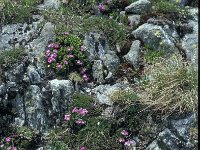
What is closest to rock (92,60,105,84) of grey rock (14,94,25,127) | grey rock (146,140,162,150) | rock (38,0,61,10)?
grey rock (14,94,25,127)

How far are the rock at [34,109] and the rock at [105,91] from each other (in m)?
1.27

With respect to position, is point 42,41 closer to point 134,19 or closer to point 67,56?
point 67,56

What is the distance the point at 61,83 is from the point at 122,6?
367 centimetres

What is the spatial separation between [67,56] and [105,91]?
1225mm

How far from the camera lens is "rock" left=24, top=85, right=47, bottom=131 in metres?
9.77

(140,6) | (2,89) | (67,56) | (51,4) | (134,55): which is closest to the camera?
(2,89)

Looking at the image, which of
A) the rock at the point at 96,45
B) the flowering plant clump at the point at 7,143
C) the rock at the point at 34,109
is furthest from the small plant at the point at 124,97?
the flowering plant clump at the point at 7,143

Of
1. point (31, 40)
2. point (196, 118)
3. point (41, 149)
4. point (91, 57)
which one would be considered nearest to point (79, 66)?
point (91, 57)

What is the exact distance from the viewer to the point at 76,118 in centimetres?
954

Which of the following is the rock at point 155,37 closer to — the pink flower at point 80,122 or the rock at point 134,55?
the rock at point 134,55

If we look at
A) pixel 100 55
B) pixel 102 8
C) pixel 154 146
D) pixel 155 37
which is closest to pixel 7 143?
pixel 154 146

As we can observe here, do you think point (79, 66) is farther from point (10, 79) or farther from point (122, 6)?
point (122, 6)

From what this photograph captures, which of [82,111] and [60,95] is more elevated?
[60,95]

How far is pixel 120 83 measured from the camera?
1052 centimetres
